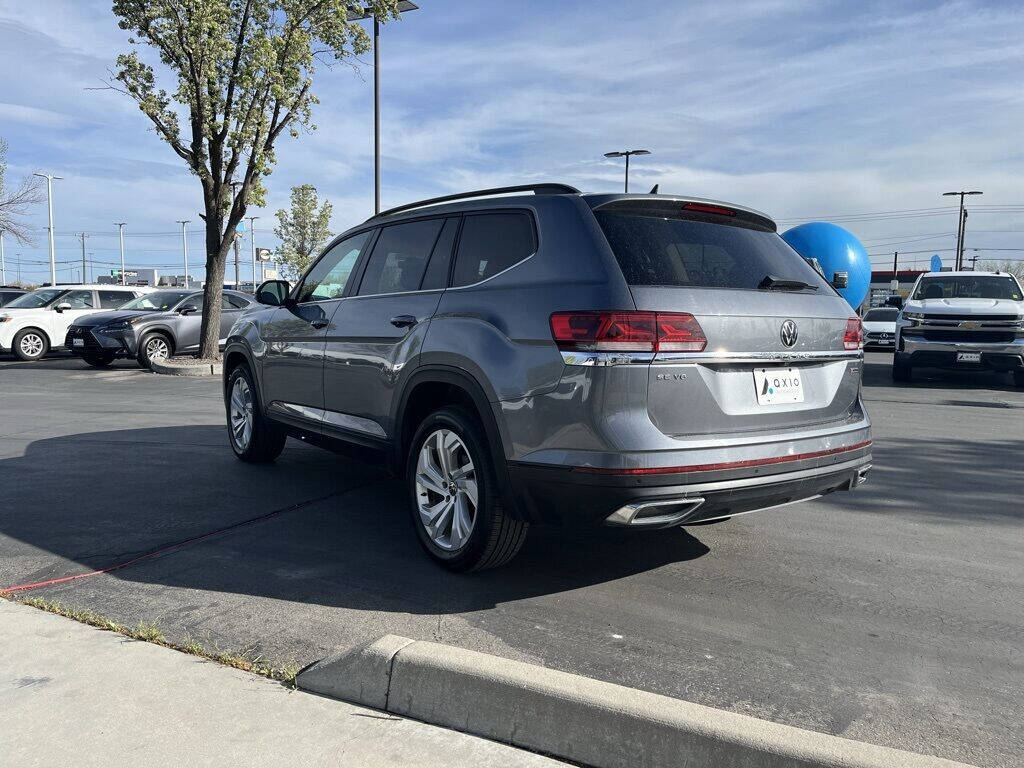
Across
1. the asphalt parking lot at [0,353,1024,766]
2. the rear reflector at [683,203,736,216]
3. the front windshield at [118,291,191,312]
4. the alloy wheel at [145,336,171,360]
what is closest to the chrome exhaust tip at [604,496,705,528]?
the asphalt parking lot at [0,353,1024,766]

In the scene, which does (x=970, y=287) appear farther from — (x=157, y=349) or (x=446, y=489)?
(x=157, y=349)

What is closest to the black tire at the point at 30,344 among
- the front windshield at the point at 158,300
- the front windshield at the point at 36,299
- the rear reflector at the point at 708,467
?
the front windshield at the point at 36,299

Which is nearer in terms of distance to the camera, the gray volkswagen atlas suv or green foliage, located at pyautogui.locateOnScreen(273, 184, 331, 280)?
the gray volkswagen atlas suv

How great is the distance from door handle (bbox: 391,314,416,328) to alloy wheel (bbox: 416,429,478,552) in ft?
2.07

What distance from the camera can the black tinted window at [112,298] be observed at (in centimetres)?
2038

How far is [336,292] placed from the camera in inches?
215

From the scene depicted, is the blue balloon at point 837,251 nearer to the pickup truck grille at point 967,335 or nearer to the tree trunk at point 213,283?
the pickup truck grille at point 967,335

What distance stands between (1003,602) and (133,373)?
15499mm

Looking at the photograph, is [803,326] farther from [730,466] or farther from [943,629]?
[943,629]

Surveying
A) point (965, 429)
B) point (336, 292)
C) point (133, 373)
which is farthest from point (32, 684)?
point (133, 373)

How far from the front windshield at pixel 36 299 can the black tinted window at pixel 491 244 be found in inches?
734

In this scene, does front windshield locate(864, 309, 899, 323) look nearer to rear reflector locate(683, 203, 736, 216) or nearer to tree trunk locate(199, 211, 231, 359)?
tree trunk locate(199, 211, 231, 359)

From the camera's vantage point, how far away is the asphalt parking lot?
2982mm

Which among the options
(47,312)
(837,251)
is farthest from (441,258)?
(837,251)
